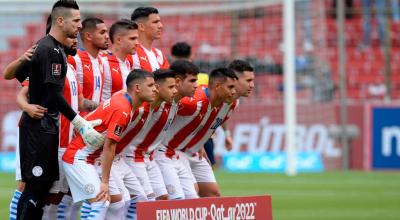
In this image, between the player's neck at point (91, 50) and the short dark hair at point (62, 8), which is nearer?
the short dark hair at point (62, 8)

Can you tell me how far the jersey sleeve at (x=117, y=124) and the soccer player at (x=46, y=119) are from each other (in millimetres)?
121

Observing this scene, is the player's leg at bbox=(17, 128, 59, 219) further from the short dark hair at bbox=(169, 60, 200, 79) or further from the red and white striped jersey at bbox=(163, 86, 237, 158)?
the red and white striped jersey at bbox=(163, 86, 237, 158)

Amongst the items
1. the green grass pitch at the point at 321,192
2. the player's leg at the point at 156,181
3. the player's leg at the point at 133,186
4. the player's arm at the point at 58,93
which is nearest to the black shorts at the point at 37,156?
the player's arm at the point at 58,93

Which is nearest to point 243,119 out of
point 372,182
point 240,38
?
point 240,38

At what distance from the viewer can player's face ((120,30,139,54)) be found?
9.13m

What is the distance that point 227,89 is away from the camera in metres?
9.54

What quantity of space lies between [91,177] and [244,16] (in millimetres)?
13349

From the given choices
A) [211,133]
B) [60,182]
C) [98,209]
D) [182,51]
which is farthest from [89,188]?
[182,51]

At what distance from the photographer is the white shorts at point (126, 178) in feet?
28.1

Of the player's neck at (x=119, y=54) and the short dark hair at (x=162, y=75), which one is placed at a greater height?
the player's neck at (x=119, y=54)

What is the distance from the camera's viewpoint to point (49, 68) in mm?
8023

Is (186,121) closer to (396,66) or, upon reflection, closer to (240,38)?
(240,38)

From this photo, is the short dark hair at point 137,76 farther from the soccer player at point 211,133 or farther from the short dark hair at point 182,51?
the short dark hair at point 182,51

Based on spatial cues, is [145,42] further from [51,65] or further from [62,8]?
[51,65]
